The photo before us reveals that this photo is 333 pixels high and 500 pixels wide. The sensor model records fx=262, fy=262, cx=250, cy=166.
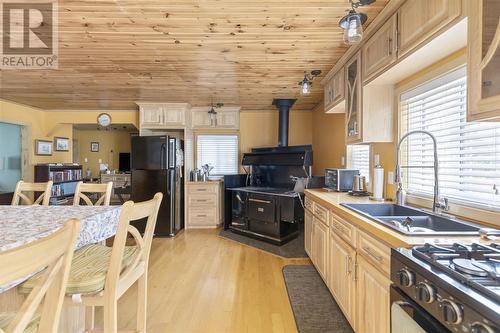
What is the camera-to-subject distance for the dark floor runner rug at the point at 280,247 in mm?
3438

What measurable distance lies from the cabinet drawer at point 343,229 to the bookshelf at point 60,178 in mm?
5173

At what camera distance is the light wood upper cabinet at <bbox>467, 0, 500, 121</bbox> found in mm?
1006

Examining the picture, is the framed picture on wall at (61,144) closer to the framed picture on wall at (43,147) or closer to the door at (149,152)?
the framed picture on wall at (43,147)

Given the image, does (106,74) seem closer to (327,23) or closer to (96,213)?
(96,213)

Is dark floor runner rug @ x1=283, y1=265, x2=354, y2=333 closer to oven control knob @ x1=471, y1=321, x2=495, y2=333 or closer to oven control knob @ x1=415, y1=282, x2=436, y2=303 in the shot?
oven control knob @ x1=415, y1=282, x2=436, y2=303

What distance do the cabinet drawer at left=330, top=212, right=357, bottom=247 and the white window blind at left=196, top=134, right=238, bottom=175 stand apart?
11.0 feet

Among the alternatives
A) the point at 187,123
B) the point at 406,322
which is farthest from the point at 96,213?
the point at 187,123

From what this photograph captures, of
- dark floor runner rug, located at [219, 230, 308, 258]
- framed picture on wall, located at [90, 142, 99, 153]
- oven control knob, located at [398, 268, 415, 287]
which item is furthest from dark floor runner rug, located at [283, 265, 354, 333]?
framed picture on wall, located at [90, 142, 99, 153]

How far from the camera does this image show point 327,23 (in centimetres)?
210

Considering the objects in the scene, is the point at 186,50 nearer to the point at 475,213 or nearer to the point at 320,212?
the point at 320,212

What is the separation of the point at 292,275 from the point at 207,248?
1409 mm

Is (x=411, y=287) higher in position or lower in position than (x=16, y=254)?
lower

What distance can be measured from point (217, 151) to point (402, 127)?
11.8 ft

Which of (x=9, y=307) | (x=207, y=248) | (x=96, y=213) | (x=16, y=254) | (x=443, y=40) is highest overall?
(x=443, y=40)
